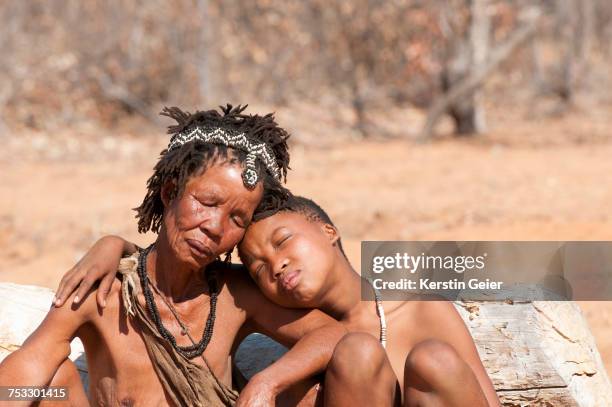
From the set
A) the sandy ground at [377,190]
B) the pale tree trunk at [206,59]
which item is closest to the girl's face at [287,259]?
the sandy ground at [377,190]

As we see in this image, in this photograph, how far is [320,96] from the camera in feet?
46.6

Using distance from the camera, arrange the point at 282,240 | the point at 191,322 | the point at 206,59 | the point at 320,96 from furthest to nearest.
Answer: the point at 320,96 → the point at 206,59 → the point at 191,322 → the point at 282,240

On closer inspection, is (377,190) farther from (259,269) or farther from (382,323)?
(259,269)

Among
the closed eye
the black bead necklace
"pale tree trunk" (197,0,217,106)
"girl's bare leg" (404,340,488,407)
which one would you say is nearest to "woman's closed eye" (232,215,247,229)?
the closed eye

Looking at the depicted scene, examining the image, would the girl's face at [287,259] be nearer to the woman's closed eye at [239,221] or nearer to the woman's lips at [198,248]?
the woman's closed eye at [239,221]

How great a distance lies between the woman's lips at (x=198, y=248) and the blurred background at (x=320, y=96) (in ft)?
18.2

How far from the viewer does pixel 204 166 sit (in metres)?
3.18

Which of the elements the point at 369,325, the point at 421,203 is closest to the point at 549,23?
the point at 421,203

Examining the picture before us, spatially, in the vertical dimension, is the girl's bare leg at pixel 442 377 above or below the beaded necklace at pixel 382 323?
below

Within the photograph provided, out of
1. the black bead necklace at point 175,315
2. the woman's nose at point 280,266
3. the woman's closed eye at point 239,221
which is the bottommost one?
the black bead necklace at point 175,315

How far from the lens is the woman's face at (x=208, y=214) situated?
3129 mm

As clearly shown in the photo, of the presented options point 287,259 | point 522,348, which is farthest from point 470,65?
point 287,259

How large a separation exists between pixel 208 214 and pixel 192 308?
40 centimetres

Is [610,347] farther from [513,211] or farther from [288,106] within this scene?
[288,106]
